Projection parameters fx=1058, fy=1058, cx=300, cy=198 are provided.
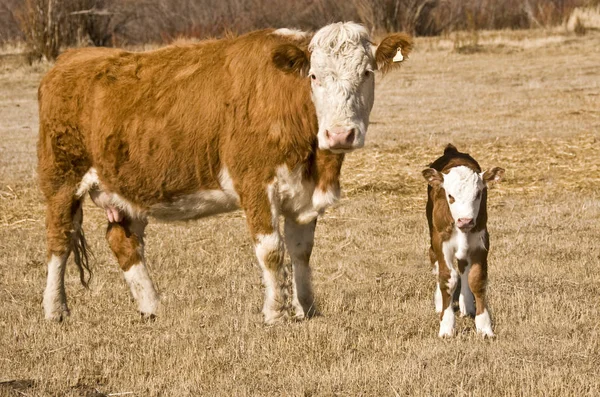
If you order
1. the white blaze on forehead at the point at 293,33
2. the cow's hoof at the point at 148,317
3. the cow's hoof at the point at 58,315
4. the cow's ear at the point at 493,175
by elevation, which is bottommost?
the cow's hoof at the point at 148,317

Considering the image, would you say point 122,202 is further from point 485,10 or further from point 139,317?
point 485,10

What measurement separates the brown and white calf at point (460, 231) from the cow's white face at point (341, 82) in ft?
2.07

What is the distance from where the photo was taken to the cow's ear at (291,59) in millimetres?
7320

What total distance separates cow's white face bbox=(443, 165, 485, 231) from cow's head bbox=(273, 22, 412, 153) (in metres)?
0.68

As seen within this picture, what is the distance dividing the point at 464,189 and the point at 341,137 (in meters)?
0.89

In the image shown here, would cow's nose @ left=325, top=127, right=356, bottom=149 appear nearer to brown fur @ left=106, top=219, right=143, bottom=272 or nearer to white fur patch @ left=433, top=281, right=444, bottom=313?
white fur patch @ left=433, top=281, right=444, bottom=313

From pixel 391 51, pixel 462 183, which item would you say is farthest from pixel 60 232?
pixel 462 183

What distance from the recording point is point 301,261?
7.89 m

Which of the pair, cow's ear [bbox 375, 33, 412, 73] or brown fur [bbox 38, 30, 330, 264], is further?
cow's ear [bbox 375, 33, 412, 73]

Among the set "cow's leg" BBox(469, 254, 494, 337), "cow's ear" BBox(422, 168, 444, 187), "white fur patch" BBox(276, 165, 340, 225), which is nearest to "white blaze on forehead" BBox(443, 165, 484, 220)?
"cow's ear" BBox(422, 168, 444, 187)

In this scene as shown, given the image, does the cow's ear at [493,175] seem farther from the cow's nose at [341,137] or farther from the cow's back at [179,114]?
the cow's back at [179,114]

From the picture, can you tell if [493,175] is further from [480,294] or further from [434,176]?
[480,294]

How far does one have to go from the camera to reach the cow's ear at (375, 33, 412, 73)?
757cm

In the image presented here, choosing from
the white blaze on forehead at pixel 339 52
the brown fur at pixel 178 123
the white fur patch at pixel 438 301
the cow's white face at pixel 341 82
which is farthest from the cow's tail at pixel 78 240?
the white fur patch at pixel 438 301
